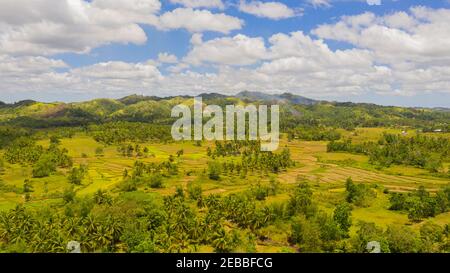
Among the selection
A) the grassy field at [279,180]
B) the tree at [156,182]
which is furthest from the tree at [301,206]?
the tree at [156,182]

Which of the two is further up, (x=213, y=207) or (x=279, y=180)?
(x=213, y=207)

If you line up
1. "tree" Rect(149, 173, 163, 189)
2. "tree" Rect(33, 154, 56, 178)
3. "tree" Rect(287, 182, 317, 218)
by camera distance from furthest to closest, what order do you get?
"tree" Rect(33, 154, 56, 178), "tree" Rect(149, 173, 163, 189), "tree" Rect(287, 182, 317, 218)

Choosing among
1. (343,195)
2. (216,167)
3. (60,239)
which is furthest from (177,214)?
(216,167)

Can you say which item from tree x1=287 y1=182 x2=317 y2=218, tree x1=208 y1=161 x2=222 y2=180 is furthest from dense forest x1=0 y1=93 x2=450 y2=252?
tree x1=208 y1=161 x2=222 y2=180

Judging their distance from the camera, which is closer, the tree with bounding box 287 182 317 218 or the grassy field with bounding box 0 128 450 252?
the tree with bounding box 287 182 317 218

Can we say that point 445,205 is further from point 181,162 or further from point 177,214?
point 181,162

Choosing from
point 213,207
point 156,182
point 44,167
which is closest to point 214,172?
point 156,182

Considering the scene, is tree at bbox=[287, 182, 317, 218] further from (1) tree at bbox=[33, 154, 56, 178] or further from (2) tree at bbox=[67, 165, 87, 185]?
(1) tree at bbox=[33, 154, 56, 178]

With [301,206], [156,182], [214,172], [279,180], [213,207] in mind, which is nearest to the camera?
[213,207]

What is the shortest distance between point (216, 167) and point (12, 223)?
84.8m

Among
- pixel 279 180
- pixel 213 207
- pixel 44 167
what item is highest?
pixel 44 167

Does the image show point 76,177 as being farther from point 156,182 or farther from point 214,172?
point 214,172

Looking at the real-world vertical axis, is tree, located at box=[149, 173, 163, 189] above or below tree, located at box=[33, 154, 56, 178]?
below
